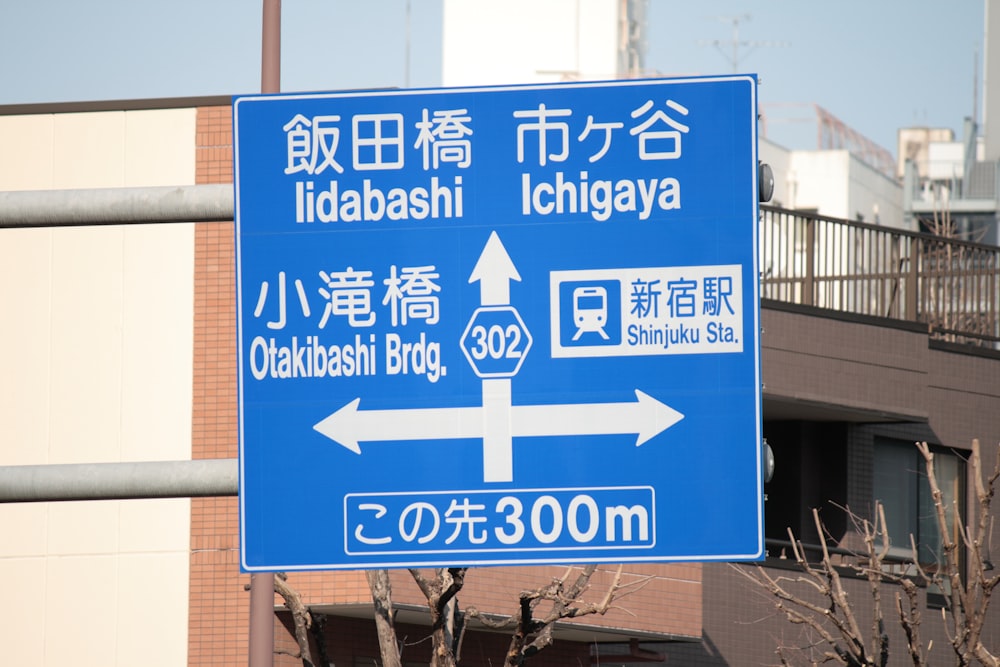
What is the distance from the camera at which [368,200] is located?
6477 mm

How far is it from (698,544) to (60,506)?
1233 cm

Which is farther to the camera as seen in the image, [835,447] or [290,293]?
[835,447]

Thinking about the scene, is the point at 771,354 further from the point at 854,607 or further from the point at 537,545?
the point at 537,545

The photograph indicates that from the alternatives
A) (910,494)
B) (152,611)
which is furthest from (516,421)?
(910,494)

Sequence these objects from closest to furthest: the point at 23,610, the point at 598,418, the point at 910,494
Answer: the point at 598,418 → the point at 23,610 → the point at 910,494

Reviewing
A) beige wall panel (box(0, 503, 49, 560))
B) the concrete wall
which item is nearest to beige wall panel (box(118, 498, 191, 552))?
the concrete wall

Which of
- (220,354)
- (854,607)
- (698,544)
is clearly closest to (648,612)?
(854,607)

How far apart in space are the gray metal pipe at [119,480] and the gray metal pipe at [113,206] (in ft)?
3.30

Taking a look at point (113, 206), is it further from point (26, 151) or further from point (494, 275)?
point (26, 151)

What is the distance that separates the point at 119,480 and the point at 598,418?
6.38ft

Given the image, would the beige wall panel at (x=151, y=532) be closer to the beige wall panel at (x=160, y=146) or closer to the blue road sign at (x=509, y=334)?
the beige wall panel at (x=160, y=146)

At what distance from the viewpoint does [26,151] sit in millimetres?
17828

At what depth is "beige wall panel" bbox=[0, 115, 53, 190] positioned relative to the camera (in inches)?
698

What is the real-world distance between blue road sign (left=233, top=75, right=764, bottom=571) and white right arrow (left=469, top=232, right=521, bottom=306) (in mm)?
11
